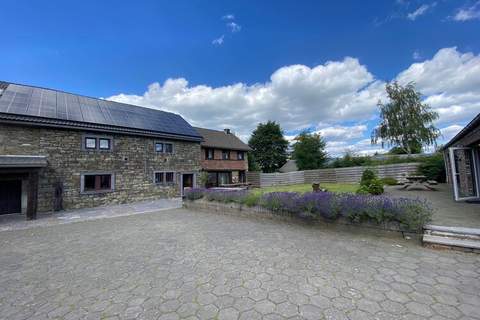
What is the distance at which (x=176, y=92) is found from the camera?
57.3 ft

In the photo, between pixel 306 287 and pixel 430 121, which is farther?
pixel 430 121

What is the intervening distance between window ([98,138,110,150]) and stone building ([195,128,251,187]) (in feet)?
29.1

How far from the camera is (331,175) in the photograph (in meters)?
20.8

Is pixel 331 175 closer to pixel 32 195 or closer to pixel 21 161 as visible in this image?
pixel 32 195

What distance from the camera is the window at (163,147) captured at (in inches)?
604

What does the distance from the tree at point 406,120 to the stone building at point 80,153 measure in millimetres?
20866

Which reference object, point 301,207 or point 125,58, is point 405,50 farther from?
point 125,58

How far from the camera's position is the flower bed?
4.52 metres

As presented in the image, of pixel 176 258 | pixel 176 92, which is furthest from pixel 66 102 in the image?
pixel 176 258

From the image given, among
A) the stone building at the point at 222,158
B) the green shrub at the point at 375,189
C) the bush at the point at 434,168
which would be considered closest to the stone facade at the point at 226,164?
the stone building at the point at 222,158

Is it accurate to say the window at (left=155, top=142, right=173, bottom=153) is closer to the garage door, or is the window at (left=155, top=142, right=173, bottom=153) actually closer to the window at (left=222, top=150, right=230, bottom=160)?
the garage door

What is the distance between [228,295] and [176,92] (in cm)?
1729

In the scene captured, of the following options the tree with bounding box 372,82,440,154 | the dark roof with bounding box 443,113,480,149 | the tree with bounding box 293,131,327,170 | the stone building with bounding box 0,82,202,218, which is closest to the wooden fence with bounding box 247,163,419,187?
the tree with bounding box 372,82,440,154

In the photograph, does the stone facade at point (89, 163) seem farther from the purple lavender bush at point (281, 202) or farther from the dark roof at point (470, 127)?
the dark roof at point (470, 127)
